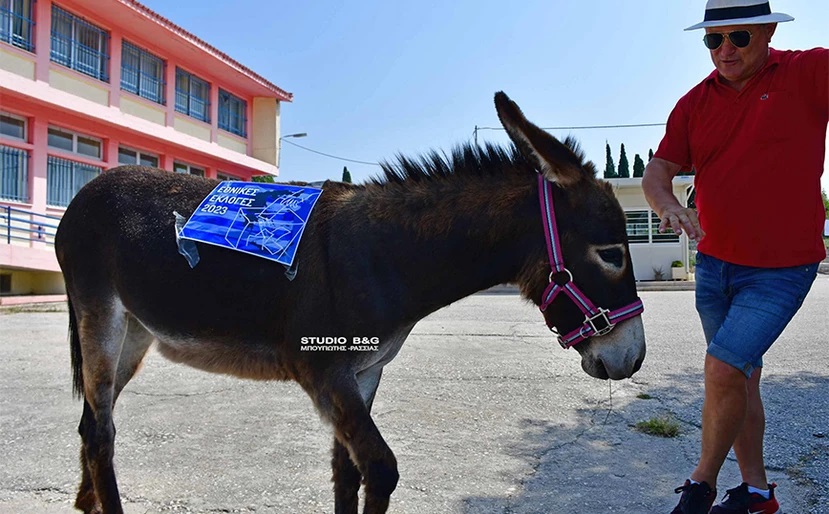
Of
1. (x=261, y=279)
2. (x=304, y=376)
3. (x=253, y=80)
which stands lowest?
(x=304, y=376)

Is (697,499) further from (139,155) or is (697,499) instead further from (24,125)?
(139,155)

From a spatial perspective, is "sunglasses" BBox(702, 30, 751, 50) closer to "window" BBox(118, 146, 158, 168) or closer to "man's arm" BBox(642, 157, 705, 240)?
"man's arm" BBox(642, 157, 705, 240)

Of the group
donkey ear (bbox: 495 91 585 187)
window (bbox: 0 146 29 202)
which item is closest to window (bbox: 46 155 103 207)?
window (bbox: 0 146 29 202)

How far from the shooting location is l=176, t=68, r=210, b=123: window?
19.8 meters

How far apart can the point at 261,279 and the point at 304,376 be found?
0.47m

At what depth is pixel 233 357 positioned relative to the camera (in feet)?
8.98

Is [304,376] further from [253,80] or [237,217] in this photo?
[253,80]

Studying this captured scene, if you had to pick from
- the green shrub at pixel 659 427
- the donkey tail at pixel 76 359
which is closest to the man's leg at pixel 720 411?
the green shrub at pixel 659 427

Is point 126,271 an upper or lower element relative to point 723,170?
lower

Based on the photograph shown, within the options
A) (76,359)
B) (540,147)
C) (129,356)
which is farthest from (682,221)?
(76,359)

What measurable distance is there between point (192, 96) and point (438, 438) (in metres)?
19.1

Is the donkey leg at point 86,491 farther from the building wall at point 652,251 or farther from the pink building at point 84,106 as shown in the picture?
the building wall at point 652,251

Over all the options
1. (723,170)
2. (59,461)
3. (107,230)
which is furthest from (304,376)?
(59,461)

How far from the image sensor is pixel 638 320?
8.16 feet
